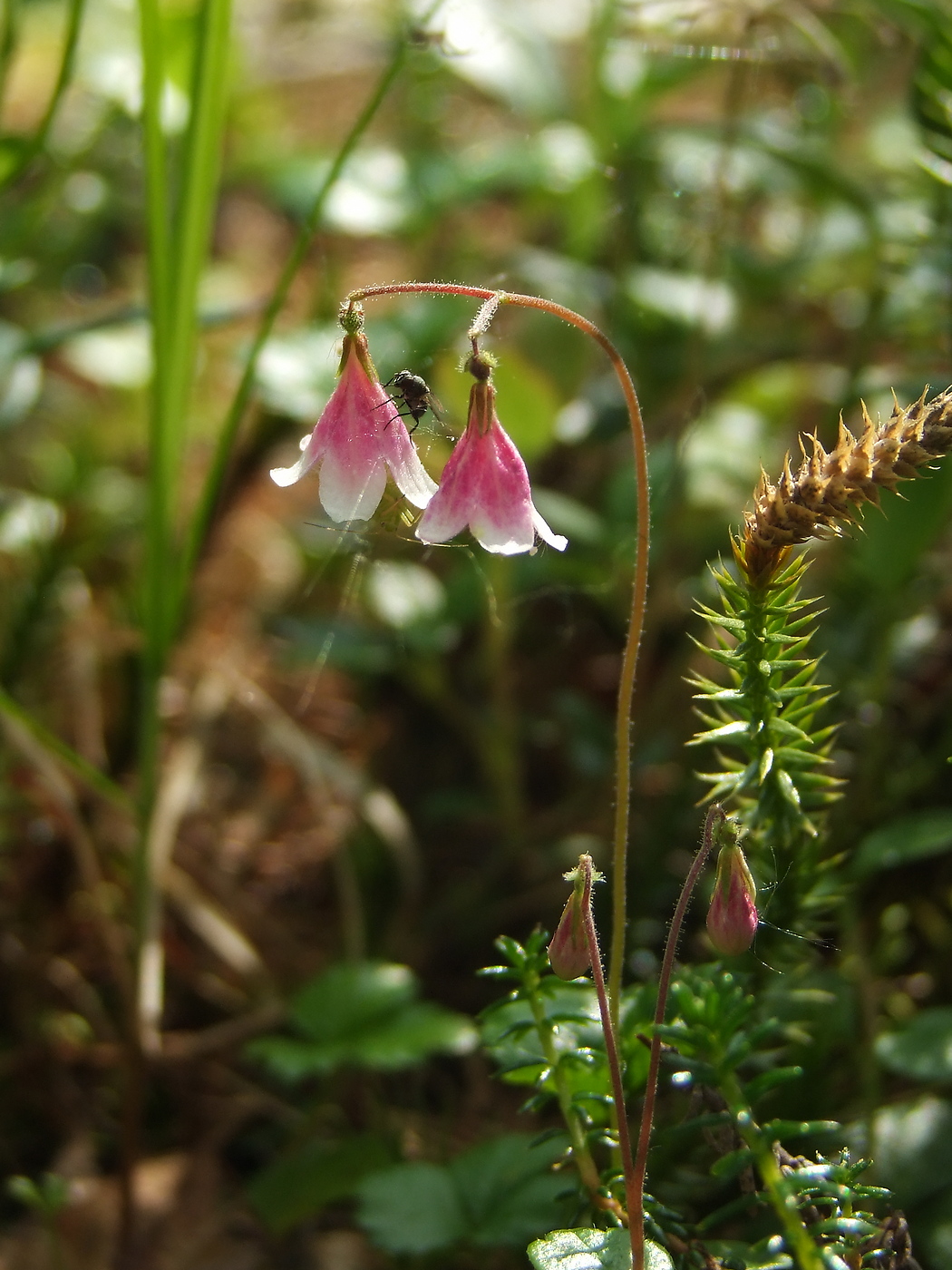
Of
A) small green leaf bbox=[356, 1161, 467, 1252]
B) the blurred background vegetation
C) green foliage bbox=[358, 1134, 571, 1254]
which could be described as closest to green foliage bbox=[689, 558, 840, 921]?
the blurred background vegetation

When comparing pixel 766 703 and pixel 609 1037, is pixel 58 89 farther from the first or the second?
pixel 609 1037

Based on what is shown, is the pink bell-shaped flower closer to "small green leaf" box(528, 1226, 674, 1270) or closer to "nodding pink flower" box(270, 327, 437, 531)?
"nodding pink flower" box(270, 327, 437, 531)

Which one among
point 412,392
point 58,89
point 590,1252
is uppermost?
point 58,89

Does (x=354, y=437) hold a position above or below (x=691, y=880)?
above

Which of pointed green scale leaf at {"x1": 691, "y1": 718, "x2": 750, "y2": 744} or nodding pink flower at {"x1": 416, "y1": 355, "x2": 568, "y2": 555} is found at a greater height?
nodding pink flower at {"x1": 416, "y1": 355, "x2": 568, "y2": 555}

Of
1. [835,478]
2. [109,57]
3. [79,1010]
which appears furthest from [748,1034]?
[109,57]

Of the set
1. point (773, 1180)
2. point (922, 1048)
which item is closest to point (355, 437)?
point (773, 1180)
